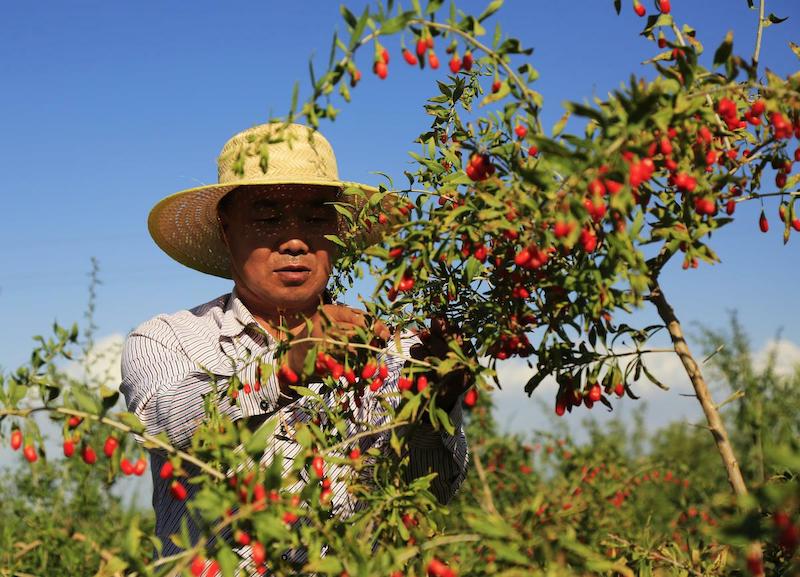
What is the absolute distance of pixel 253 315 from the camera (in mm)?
3834

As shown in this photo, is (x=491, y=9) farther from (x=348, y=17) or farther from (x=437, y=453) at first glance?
(x=437, y=453)

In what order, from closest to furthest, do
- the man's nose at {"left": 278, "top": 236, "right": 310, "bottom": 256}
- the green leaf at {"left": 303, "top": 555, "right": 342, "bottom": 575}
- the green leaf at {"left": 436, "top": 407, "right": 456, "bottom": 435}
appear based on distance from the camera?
the green leaf at {"left": 303, "top": 555, "right": 342, "bottom": 575} → the green leaf at {"left": 436, "top": 407, "right": 456, "bottom": 435} → the man's nose at {"left": 278, "top": 236, "right": 310, "bottom": 256}

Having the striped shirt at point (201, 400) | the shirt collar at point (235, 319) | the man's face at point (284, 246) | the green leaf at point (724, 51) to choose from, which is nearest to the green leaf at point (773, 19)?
the green leaf at point (724, 51)

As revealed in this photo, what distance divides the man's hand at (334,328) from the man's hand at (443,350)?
11cm

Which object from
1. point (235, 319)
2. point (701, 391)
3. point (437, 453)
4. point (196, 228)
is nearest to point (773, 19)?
point (701, 391)

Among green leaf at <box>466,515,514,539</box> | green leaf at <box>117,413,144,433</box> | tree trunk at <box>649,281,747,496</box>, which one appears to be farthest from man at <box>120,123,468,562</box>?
green leaf at <box>466,515,514,539</box>

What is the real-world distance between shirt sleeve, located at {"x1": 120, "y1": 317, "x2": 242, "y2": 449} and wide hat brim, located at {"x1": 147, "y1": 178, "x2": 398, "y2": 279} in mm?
731

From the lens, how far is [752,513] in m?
1.25

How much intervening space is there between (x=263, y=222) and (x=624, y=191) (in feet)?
7.76

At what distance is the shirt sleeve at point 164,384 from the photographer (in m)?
2.87

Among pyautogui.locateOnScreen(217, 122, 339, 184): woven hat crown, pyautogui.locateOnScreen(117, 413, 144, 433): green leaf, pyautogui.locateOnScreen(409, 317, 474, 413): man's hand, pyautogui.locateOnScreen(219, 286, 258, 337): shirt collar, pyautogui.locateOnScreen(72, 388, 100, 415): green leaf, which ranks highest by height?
pyautogui.locateOnScreen(217, 122, 339, 184): woven hat crown

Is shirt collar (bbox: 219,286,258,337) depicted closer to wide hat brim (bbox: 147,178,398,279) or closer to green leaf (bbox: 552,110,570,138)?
wide hat brim (bbox: 147,178,398,279)

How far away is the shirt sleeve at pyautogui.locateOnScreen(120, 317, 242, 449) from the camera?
287 cm

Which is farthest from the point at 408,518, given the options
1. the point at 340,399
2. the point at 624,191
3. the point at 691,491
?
the point at 691,491
